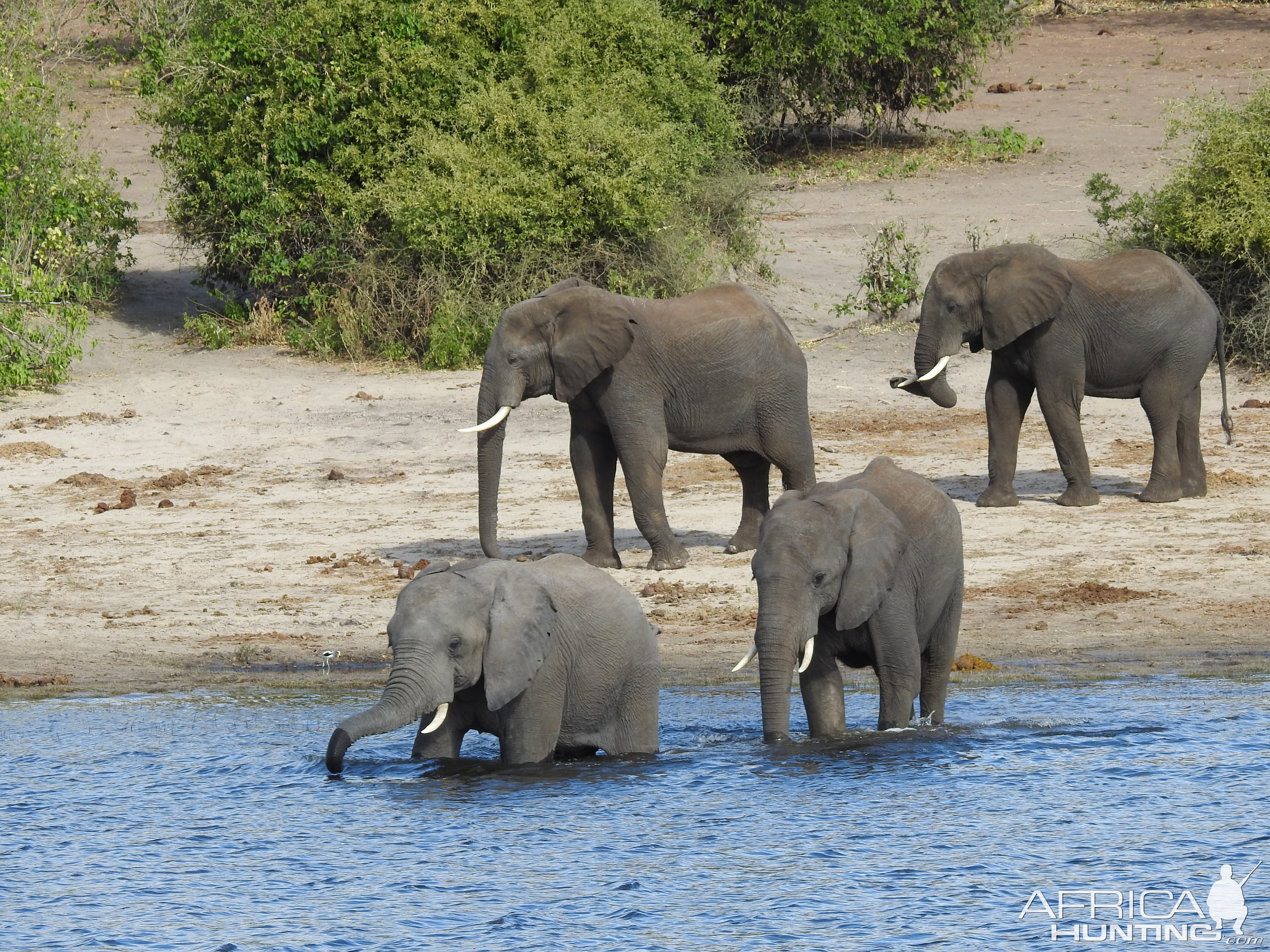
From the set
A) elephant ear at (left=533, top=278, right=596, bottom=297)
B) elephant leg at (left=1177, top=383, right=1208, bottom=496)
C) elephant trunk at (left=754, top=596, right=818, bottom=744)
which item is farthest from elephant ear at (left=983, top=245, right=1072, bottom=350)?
elephant trunk at (left=754, top=596, right=818, bottom=744)

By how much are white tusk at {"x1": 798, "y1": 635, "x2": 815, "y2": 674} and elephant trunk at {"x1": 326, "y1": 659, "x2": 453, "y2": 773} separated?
1.54 metres

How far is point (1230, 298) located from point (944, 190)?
7605mm

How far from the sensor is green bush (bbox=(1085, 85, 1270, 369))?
59.7 feet

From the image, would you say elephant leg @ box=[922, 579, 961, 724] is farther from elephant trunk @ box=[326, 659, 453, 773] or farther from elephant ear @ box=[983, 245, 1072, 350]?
elephant ear @ box=[983, 245, 1072, 350]

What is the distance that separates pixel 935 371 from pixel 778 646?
6818 millimetres

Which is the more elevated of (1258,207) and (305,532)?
(1258,207)

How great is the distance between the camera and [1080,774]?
8.95 m

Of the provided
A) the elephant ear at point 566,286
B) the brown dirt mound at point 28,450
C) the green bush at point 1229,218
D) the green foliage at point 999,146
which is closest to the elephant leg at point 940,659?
the elephant ear at point 566,286

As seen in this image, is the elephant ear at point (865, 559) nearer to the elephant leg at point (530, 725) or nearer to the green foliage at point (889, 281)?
the elephant leg at point (530, 725)

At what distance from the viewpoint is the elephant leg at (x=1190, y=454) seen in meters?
14.5

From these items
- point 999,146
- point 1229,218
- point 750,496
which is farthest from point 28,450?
point 999,146

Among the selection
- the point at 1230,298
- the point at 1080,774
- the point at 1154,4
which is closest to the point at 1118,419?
the point at 1230,298

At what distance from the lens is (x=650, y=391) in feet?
41.9

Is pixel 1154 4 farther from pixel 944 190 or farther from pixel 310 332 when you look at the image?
pixel 310 332
